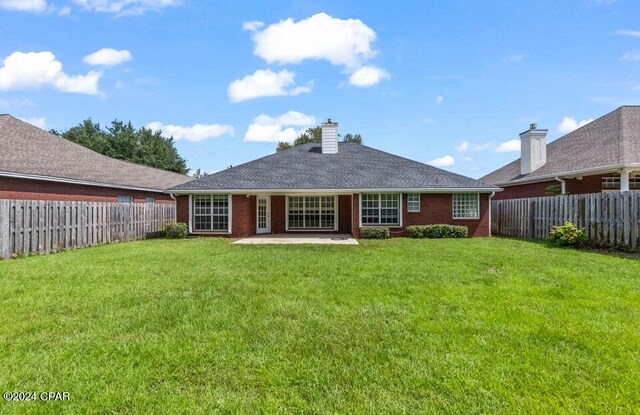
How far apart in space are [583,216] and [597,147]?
709 centimetres

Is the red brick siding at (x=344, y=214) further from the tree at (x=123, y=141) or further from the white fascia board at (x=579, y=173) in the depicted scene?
the tree at (x=123, y=141)

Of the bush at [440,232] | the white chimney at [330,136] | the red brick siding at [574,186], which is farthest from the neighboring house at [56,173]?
the red brick siding at [574,186]

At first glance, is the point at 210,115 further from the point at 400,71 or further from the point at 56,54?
the point at 400,71

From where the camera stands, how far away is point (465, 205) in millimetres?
16906

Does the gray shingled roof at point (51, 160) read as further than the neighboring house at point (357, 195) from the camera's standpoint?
No

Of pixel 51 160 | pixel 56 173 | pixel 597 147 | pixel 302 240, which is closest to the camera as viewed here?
pixel 302 240

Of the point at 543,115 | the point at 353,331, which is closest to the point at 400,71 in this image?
the point at 543,115

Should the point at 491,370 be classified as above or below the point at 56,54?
below

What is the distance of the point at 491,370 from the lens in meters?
3.22

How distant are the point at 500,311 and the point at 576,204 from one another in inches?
409

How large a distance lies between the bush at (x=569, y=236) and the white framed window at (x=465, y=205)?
4.63 meters

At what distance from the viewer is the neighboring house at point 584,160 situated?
15.3 m

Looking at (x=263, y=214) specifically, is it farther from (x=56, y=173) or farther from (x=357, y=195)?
(x=56, y=173)

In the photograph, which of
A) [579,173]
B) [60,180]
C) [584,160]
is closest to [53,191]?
[60,180]
